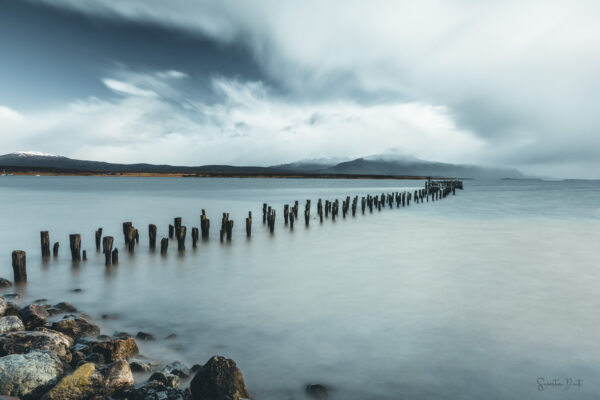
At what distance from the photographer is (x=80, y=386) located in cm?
358

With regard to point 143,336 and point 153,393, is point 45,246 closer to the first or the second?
point 143,336

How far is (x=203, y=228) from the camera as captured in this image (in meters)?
14.3

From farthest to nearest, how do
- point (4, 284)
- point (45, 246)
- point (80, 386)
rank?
point (45, 246) → point (4, 284) → point (80, 386)

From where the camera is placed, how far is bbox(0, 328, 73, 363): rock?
432 centimetres

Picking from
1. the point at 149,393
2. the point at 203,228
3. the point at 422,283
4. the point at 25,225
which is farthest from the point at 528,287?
the point at 25,225

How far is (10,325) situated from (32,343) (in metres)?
0.96

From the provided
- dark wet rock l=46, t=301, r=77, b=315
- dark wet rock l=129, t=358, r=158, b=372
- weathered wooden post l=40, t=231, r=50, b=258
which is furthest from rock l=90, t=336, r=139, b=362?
weathered wooden post l=40, t=231, r=50, b=258

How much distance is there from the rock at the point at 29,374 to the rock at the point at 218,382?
1.44m

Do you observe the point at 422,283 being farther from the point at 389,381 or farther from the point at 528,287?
the point at 389,381

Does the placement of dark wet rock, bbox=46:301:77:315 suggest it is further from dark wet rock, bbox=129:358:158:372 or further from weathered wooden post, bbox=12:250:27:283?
dark wet rock, bbox=129:358:158:372

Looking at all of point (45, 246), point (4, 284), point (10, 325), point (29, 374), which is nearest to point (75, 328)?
point (10, 325)

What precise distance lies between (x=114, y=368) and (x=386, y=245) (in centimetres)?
1128

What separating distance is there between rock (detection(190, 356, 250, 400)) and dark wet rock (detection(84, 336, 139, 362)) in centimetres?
138

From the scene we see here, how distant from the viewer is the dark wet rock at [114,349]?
4590mm
